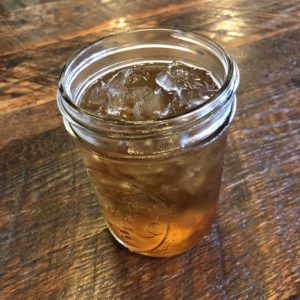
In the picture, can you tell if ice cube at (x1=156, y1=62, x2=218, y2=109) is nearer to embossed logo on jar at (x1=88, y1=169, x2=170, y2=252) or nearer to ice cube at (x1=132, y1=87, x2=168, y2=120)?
ice cube at (x1=132, y1=87, x2=168, y2=120)

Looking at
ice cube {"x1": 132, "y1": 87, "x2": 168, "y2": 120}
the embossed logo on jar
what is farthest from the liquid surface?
the embossed logo on jar

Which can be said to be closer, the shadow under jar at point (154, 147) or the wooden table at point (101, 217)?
the shadow under jar at point (154, 147)

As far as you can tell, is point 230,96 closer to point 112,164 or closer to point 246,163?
point 112,164

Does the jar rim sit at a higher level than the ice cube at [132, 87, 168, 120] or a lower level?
higher

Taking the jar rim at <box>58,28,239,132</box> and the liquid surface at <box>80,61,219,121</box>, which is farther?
the liquid surface at <box>80,61,219,121</box>

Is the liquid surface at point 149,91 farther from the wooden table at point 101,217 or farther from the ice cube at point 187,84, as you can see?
the wooden table at point 101,217

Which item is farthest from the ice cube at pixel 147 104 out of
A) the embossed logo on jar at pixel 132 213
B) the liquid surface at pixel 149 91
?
the embossed logo on jar at pixel 132 213

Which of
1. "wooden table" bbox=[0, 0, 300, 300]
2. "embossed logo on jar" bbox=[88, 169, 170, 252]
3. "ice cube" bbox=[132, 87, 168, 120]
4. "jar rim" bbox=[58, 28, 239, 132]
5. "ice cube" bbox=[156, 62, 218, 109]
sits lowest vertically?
"wooden table" bbox=[0, 0, 300, 300]

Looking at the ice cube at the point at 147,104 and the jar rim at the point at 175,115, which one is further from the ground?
the jar rim at the point at 175,115
